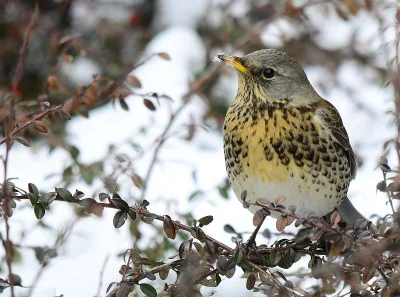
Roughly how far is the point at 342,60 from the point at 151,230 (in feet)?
9.68

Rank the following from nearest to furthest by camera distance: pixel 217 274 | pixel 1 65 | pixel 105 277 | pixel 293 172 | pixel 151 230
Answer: pixel 217 274 → pixel 293 172 → pixel 105 277 → pixel 151 230 → pixel 1 65

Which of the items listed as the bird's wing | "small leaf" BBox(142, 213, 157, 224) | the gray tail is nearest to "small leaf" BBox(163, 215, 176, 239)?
"small leaf" BBox(142, 213, 157, 224)

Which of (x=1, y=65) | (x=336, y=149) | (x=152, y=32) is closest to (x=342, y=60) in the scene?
(x=152, y=32)

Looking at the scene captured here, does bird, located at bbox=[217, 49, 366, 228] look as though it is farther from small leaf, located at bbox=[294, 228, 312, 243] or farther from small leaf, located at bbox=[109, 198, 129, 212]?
small leaf, located at bbox=[109, 198, 129, 212]

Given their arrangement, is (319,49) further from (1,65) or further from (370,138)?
(1,65)

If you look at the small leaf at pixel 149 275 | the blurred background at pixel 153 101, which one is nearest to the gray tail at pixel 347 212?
the blurred background at pixel 153 101

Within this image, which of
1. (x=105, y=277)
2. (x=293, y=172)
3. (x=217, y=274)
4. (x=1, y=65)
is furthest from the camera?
(x=1, y=65)

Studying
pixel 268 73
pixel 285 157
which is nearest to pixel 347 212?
pixel 285 157

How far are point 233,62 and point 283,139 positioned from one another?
0.39 meters

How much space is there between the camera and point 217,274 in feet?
8.01

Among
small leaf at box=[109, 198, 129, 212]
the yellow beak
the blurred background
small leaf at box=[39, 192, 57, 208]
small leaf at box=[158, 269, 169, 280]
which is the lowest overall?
small leaf at box=[158, 269, 169, 280]

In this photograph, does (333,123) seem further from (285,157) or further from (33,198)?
(33,198)

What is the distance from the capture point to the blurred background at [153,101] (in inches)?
148

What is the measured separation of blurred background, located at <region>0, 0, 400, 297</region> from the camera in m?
3.77
